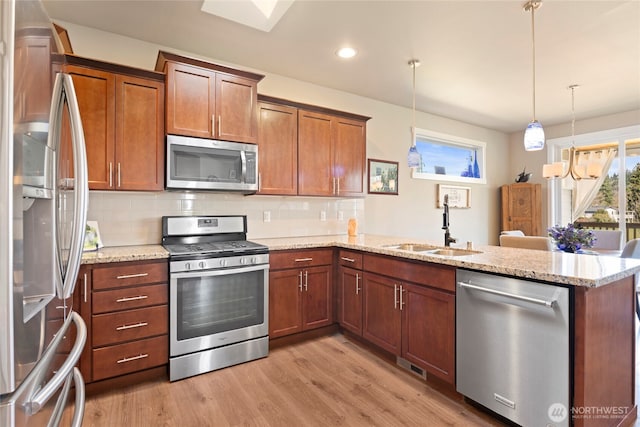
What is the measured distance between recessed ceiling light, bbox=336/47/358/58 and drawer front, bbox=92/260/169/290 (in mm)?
2338

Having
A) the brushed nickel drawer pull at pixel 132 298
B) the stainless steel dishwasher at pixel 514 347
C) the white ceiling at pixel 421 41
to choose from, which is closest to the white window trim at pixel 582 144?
the white ceiling at pixel 421 41

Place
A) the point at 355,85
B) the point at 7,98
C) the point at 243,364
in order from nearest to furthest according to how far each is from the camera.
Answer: the point at 7,98, the point at 243,364, the point at 355,85

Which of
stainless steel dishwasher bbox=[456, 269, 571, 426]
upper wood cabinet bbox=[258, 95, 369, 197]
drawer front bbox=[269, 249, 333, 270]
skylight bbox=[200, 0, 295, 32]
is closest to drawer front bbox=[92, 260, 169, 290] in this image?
drawer front bbox=[269, 249, 333, 270]

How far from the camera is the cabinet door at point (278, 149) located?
3083mm

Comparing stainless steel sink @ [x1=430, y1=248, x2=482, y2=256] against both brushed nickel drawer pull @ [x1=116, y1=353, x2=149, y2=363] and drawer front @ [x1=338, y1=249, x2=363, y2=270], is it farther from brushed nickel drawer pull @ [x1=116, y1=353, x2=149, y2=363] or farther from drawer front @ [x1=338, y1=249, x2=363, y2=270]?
brushed nickel drawer pull @ [x1=116, y1=353, x2=149, y2=363]

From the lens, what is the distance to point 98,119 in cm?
236

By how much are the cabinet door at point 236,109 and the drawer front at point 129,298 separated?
4.23 feet

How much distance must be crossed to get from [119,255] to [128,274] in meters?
0.14

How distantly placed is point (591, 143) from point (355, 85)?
4084 millimetres

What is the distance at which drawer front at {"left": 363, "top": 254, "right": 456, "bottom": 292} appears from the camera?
206 cm

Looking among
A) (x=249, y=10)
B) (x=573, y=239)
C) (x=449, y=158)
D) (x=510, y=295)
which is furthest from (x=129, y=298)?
(x=449, y=158)

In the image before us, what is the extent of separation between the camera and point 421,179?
4.82 m

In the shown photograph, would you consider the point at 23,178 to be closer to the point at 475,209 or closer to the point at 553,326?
the point at 553,326

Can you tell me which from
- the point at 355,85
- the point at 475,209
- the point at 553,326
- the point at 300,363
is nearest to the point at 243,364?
the point at 300,363
